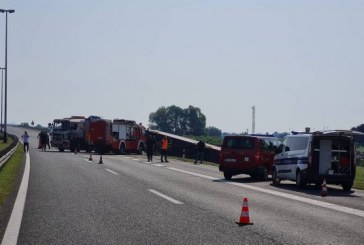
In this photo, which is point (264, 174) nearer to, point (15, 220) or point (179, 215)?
point (179, 215)

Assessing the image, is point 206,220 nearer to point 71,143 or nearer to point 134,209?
point 134,209

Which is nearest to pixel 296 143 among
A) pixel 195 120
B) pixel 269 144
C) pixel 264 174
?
pixel 264 174

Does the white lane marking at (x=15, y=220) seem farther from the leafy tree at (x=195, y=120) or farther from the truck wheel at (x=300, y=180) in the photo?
the leafy tree at (x=195, y=120)

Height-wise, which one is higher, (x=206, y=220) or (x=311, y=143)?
(x=311, y=143)

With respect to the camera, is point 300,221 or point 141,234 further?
point 300,221

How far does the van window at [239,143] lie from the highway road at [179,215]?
6033 mm

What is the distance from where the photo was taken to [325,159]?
77.8ft

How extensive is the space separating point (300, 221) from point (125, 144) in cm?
4464

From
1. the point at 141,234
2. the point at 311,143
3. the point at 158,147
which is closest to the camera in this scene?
the point at 141,234

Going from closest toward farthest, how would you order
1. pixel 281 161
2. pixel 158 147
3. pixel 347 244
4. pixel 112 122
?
pixel 347 244, pixel 281 161, pixel 112 122, pixel 158 147

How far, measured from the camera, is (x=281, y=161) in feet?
84.2

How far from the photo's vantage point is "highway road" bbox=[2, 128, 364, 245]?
10.5 m

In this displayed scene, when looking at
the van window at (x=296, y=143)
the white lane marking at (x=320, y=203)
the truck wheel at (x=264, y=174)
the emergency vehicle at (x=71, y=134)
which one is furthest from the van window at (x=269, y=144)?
the emergency vehicle at (x=71, y=134)

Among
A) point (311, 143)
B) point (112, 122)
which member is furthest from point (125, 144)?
point (311, 143)
